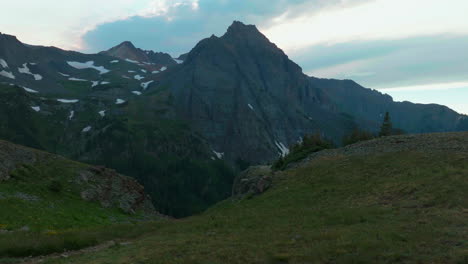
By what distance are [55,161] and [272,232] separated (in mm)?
43475

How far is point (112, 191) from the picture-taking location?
53938 mm

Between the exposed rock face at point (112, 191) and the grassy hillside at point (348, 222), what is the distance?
65.8 ft

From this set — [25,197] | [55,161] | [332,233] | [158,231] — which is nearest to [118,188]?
[55,161]

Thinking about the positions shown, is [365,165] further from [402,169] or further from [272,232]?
[272,232]

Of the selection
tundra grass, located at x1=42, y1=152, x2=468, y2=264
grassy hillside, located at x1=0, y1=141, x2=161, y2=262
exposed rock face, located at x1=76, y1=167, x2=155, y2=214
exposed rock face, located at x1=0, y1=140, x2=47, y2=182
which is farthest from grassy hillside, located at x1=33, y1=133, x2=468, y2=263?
exposed rock face, located at x1=0, y1=140, x2=47, y2=182

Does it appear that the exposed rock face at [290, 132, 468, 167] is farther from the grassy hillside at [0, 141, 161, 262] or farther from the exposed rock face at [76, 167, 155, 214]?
the grassy hillside at [0, 141, 161, 262]

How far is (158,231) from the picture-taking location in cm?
2919

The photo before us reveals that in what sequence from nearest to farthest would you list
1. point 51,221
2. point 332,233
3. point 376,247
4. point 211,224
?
point 376,247, point 332,233, point 211,224, point 51,221

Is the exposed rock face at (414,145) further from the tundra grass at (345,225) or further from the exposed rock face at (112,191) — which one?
the exposed rock face at (112,191)

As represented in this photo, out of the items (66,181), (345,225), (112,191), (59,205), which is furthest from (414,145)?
(66,181)

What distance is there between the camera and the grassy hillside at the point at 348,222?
1788cm

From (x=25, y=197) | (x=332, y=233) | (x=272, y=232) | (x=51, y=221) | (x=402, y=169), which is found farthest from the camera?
(x=25, y=197)

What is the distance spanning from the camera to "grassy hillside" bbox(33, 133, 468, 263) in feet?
58.6

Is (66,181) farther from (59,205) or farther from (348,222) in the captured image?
(348,222)
